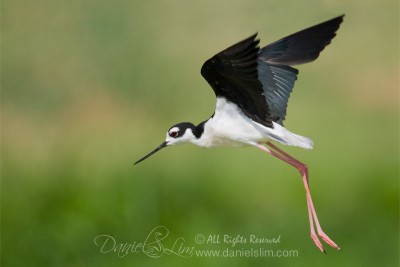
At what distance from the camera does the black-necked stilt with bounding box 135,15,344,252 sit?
3.88 meters

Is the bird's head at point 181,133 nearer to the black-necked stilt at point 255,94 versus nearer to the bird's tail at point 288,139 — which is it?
the black-necked stilt at point 255,94

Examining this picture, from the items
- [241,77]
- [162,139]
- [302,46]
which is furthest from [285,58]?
[162,139]

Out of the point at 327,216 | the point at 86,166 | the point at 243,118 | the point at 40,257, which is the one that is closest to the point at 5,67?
the point at 86,166

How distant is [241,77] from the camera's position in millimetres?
3938

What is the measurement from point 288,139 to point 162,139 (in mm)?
3432

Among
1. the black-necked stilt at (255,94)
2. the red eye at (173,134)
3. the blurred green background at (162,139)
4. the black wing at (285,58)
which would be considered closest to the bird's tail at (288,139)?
the black-necked stilt at (255,94)

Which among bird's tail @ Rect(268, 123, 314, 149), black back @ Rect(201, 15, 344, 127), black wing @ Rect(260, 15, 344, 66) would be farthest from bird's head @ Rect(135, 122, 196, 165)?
black wing @ Rect(260, 15, 344, 66)

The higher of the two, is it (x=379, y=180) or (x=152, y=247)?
(x=152, y=247)

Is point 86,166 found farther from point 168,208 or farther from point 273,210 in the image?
point 273,210

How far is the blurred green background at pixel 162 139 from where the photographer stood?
6707 millimetres

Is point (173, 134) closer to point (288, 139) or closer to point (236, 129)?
point (236, 129)

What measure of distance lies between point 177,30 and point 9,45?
1.79 m

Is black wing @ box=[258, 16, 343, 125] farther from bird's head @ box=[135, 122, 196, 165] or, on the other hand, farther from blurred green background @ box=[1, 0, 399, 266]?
blurred green background @ box=[1, 0, 399, 266]

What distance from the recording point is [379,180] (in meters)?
7.50
